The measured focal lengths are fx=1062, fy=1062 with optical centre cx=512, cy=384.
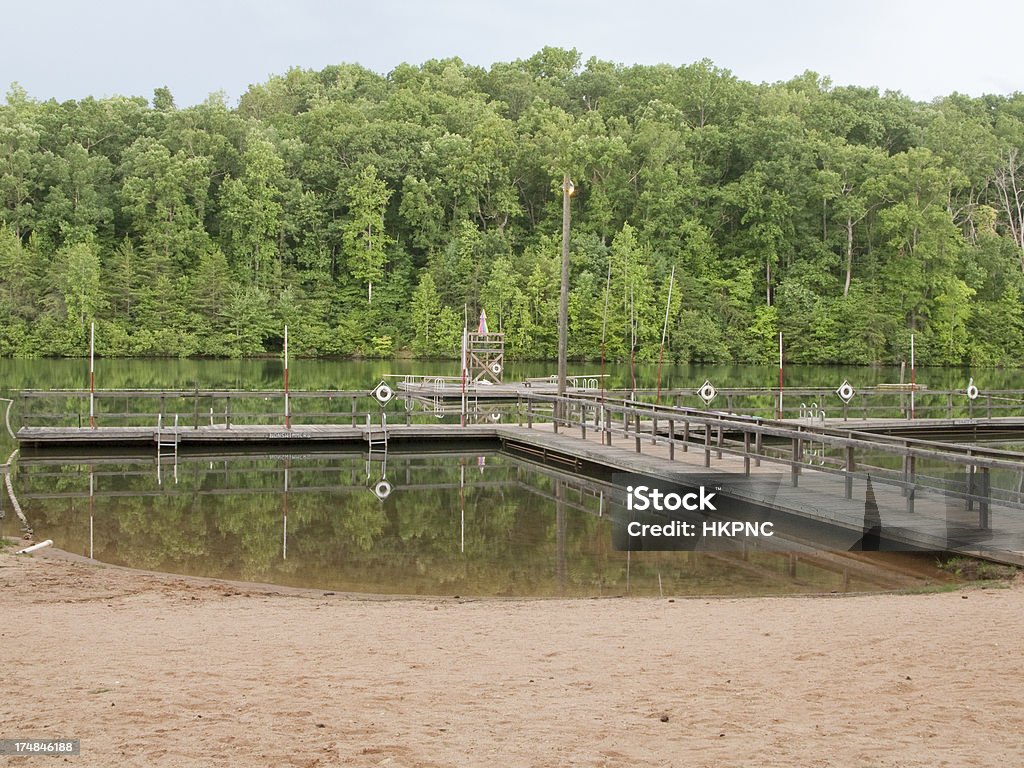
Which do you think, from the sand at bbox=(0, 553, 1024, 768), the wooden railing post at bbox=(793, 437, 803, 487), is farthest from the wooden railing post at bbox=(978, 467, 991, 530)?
the wooden railing post at bbox=(793, 437, 803, 487)

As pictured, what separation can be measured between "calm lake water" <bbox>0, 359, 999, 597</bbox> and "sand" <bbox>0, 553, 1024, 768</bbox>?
1.93 m

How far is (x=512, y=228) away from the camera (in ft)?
247

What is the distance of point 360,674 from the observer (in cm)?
627

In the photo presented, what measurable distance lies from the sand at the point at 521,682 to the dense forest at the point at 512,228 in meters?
55.4

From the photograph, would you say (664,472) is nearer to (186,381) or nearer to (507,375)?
(186,381)

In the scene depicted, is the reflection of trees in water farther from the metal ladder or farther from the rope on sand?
the metal ladder

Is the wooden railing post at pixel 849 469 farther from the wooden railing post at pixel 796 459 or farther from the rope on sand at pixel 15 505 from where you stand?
the rope on sand at pixel 15 505

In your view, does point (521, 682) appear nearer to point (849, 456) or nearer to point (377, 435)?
point (849, 456)

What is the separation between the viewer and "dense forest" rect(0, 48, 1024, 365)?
212ft

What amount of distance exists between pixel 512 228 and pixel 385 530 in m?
62.6

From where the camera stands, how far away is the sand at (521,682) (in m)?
4.93

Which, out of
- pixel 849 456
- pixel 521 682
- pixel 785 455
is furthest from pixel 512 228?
pixel 521 682

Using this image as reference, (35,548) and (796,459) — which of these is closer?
(35,548)

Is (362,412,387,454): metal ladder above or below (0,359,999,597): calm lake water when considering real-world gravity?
above
